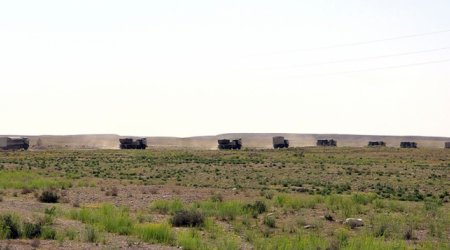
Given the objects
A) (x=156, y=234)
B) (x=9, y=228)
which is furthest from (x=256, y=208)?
(x=9, y=228)

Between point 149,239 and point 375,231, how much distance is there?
819cm

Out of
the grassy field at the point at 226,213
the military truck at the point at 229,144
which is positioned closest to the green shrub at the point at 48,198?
the grassy field at the point at 226,213

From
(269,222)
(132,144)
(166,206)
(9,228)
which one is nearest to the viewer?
(9,228)

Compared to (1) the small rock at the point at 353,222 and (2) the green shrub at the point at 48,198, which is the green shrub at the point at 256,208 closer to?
(1) the small rock at the point at 353,222

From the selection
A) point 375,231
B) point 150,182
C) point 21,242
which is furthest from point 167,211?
point 150,182

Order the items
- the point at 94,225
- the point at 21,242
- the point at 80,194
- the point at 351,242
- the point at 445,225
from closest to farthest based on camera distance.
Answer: the point at 21,242 → the point at 351,242 → the point at 94,225 → the point at 445,225 → the point at 80,194

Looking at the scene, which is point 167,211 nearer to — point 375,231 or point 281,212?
point 281,212

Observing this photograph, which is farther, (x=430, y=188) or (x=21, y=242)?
(x=430, y=188)

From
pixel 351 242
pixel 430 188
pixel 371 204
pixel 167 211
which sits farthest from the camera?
pixel 430 188

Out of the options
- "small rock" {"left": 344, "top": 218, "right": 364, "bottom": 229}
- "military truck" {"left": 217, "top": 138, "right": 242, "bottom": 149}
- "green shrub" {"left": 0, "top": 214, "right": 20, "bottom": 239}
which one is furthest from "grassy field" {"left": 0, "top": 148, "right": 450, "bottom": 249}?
"military truck" {"left": 217, "top": 138, "right": 242, "bottom": 149}

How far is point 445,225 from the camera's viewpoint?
2667cm

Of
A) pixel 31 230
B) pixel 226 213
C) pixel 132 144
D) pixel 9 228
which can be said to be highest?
pixel 132 144

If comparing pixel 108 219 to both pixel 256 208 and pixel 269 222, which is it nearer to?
pixel 269 222

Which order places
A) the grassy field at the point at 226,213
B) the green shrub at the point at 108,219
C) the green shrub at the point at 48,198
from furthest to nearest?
the green shrub at the point at 48,198 → the green shrub at the point at 108,219 → the grassy field at the point at 226,213
